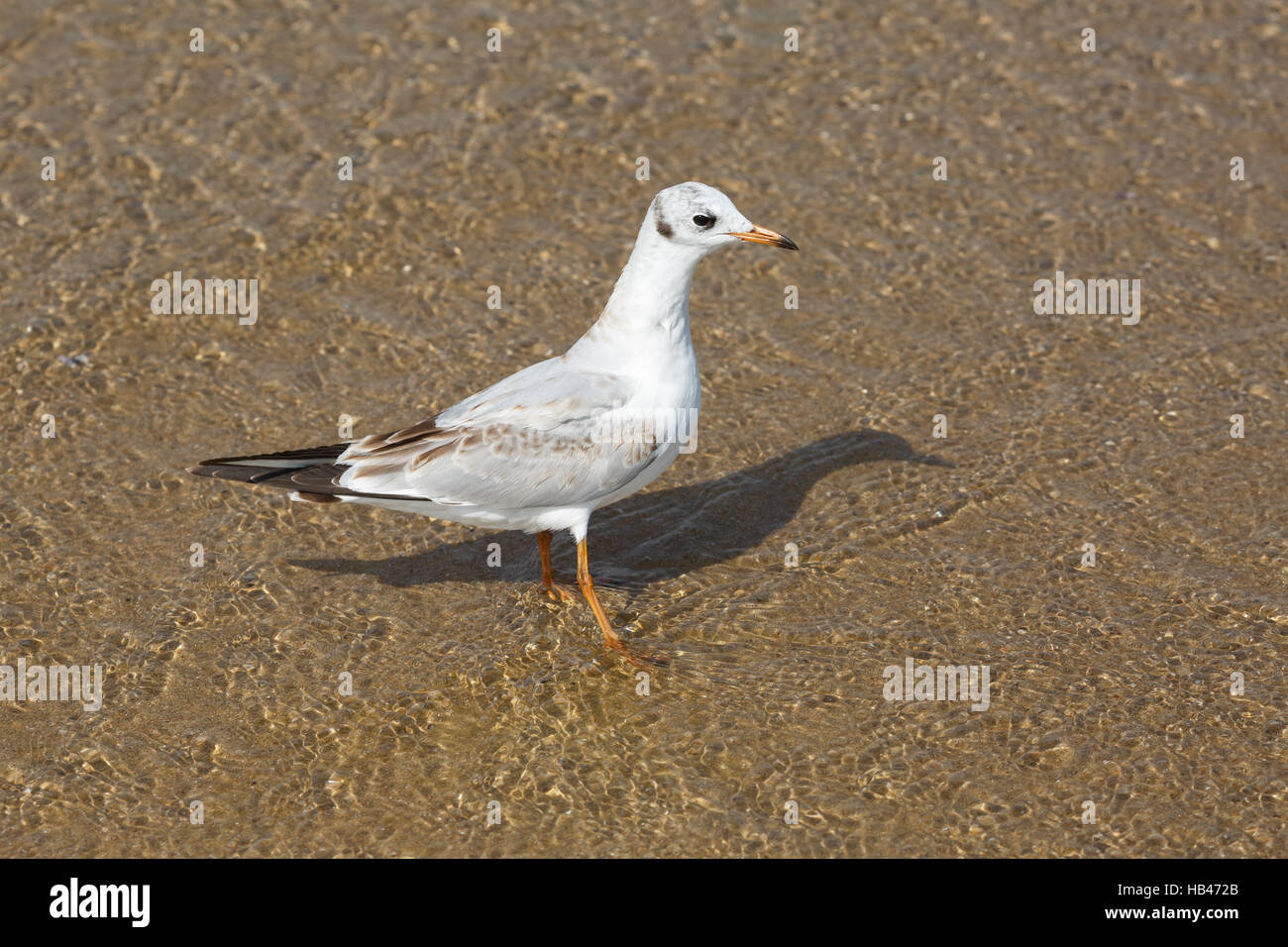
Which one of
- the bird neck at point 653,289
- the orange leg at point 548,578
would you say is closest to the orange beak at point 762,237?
the bird neck at point 653,289

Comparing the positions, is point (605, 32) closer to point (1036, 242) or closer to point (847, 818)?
point (1036, 242)

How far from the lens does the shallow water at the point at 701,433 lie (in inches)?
248

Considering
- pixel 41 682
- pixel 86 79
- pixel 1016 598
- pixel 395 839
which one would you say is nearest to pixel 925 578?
pixel 1016 598

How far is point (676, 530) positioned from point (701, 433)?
91cm

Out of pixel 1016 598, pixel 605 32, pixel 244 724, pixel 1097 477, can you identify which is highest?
pixel 605 32

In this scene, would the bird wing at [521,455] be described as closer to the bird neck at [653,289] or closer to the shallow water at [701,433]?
the bird neck at [653,289]

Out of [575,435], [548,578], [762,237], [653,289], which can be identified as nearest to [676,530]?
[548,578]

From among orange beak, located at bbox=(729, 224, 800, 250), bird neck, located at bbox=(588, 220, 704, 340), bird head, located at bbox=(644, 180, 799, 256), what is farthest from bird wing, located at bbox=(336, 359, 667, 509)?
orange beak, located at bbox=(729, 224, 800, 250)

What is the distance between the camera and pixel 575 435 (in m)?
6.73

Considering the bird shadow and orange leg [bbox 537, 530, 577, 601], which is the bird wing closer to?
orange leg [bbox 537, 530, 577, 601]

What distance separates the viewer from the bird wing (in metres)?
6.70

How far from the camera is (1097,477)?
26.6ft

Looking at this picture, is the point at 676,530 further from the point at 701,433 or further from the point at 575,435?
the point at 575,435

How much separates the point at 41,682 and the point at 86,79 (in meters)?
Result: 6.27
